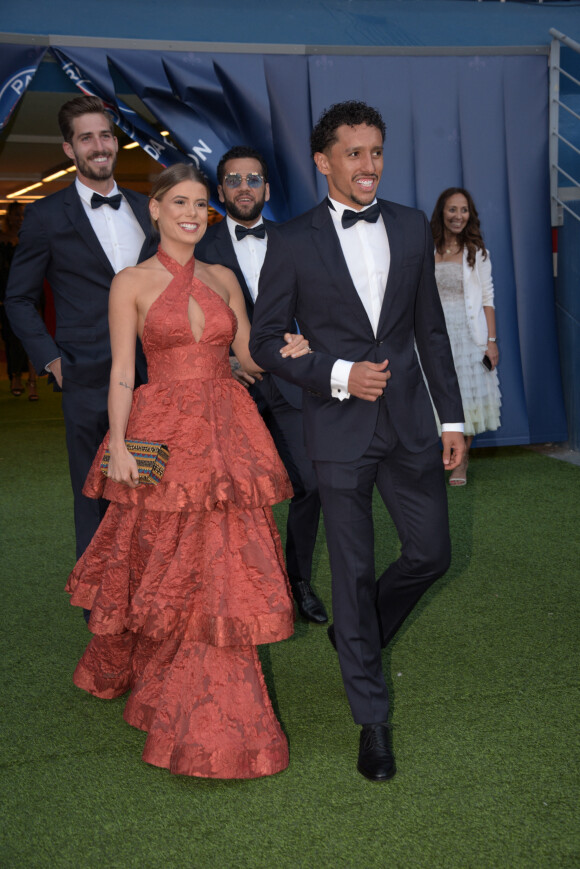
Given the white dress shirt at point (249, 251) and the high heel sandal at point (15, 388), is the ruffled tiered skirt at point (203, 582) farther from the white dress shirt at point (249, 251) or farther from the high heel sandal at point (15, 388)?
the high heel sandal at point (15, 388)

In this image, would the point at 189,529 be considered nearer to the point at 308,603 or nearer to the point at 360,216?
the point at 360,216

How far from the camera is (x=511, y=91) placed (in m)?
7.12

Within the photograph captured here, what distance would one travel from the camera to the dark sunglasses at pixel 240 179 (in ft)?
13.8

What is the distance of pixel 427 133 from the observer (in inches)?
279

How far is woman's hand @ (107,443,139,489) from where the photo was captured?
→ 289cm

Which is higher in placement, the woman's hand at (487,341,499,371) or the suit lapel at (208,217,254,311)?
the suit lapel at (208,217,254,311)

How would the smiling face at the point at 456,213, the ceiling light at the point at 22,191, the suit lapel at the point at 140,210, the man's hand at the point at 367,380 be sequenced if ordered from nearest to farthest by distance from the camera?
the man's hand at the point at 367,380
the suit lapel at the point at 140,210
the smiling face at the point at 456,213
the ceiling light at the point at 22,191

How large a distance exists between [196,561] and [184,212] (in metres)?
1.11

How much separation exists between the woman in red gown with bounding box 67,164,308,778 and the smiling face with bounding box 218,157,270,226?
100 cm

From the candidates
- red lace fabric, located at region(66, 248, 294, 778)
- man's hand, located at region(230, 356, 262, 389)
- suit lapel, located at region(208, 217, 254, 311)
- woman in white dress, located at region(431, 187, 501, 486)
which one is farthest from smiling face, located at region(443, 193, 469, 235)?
red lace fabric, located at region(66, 248, 294, 778)

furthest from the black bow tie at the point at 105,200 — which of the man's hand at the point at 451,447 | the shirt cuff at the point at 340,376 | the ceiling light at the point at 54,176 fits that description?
the ceiling light at the point at 54,176

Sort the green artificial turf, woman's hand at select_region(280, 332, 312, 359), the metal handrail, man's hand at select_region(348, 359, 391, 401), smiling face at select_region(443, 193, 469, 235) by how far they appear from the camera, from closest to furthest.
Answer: the green artificial turf → man's hand at select_region(348, 359, 391, 401) → woman's hand at select_region(280, 332, 312, 359) → smiling face at select_region(443, 193, 469, 235) → the metal handrail

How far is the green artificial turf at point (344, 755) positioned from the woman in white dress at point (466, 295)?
6.71 ft

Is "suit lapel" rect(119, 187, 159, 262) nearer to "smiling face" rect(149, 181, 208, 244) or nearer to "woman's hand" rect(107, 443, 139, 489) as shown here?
"smiling face" rect(149, 181, 208, 244)
